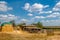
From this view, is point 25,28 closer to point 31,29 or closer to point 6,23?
point 31,29

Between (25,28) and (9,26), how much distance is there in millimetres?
9321

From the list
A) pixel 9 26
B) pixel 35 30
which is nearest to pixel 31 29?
pixel 35 30

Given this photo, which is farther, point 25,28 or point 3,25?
point 25,28

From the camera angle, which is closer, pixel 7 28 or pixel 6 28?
pixel 6 28

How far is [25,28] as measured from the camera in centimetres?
4594

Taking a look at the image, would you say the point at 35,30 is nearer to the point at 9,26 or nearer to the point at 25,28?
the point at 25,28

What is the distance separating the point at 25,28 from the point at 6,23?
352 inches

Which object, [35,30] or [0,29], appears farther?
[35,30]

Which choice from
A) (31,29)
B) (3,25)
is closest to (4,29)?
(3,25)

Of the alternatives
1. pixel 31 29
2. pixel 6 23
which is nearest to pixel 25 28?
pixel 31 29

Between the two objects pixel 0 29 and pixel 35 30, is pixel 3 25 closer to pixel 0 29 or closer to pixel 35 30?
pixel 0 29

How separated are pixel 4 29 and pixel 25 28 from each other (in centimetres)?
1031

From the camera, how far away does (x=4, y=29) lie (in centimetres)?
3694

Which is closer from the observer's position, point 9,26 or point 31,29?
point 9,26
